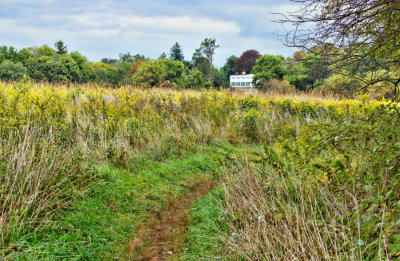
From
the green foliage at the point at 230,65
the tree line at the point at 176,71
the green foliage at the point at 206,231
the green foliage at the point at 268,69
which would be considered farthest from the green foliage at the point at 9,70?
the green foliage at the point at 230,65

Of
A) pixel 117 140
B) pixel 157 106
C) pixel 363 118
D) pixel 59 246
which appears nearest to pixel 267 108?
pixel 157 106

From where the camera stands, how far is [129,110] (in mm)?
8047

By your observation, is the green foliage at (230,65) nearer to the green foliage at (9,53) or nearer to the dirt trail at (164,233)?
the green foliage at (9,53)

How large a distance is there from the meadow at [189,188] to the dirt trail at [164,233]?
0.24 feet

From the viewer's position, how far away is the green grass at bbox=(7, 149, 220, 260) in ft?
9.71

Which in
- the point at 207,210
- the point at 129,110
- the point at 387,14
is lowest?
the point at 207,210

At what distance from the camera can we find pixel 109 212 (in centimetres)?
402

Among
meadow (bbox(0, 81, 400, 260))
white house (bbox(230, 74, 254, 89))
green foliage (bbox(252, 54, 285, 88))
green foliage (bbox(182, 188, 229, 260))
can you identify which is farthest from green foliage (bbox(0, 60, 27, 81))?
white house (bbox(230, 74, 254, 89))

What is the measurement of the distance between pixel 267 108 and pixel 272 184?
7.12 metres

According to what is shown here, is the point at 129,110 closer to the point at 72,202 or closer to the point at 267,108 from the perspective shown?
the point at 72,202

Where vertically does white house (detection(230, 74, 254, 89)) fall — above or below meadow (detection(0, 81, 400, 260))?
above

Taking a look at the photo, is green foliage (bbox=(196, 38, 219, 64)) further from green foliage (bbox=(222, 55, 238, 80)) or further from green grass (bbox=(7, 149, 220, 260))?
green grass (bbox=(7, 149, 220, 260))

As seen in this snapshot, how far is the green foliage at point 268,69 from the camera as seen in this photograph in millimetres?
38219

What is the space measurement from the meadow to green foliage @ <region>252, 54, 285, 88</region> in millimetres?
32634
